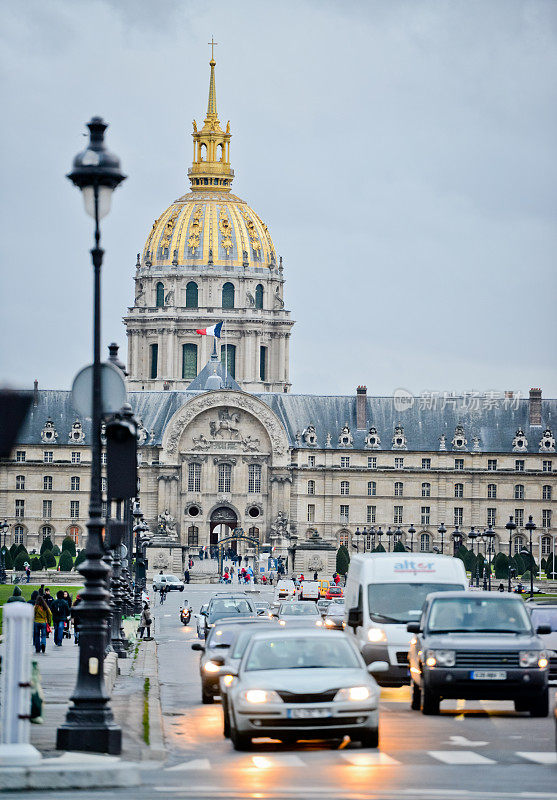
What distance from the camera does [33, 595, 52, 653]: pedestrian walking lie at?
42.7m

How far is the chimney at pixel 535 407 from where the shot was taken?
14962 centimetres

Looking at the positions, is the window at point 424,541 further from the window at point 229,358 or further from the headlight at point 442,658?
the headlight at point 442,658

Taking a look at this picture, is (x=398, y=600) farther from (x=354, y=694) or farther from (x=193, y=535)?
(x=193, y=535)

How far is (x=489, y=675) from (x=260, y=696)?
5054 mm

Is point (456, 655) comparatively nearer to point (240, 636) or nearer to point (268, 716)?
point (240, 636)

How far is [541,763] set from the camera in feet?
65.2

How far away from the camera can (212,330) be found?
561 feet

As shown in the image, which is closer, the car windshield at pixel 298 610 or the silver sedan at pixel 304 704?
the silver sedan at pixel 304 704

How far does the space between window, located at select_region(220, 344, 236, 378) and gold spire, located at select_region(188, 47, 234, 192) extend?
80.6 ft

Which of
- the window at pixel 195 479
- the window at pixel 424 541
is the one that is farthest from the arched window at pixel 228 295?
the window at pixel 424 541

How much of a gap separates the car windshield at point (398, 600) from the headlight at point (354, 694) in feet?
34.7

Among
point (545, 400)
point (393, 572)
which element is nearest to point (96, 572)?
point (393, 572)

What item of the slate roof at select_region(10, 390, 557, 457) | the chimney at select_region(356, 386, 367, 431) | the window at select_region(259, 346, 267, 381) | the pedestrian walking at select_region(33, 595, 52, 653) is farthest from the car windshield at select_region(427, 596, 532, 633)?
the window at select_region(259, 346, 267, 381)

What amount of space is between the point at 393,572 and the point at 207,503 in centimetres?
11314
